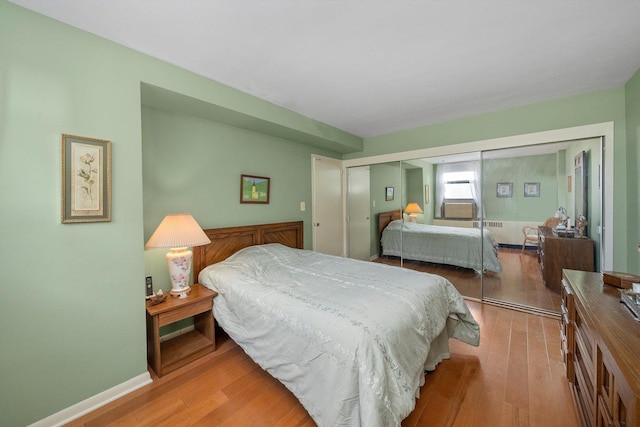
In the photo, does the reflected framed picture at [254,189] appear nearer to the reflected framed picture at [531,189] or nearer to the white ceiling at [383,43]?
the white ceiling at [383,43]

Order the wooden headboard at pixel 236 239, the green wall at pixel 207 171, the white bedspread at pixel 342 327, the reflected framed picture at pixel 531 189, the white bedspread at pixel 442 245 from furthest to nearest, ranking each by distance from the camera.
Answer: the white bedspread at pixel 442 245 → the reflected framed picture at pixel 531 189 → the wooden headboard at pixel 236 239 → the green wall at pixel 207 171 → the white bedspread at pixel 342 327

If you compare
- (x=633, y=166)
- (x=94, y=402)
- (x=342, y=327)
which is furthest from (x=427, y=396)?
(x=633, y=166)

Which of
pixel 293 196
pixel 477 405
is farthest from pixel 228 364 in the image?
pixel 293 196

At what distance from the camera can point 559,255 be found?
2918mm

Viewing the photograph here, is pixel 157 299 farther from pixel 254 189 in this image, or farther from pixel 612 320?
pixel 612 320

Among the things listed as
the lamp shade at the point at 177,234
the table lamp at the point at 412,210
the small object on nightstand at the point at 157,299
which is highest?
the table lamp at the point at 412,210

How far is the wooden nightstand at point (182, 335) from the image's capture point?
6.26 ft

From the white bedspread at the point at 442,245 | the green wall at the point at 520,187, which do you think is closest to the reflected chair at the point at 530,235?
the green wall at the point at 520,187

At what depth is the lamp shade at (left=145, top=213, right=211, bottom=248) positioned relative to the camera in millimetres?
1995

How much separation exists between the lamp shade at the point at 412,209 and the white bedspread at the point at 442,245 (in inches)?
7.1

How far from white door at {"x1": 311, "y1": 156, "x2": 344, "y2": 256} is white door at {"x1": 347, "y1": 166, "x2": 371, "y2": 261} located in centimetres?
17

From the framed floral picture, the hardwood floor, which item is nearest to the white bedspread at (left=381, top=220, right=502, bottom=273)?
the hardwood floor

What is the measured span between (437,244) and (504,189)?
1.17 metres

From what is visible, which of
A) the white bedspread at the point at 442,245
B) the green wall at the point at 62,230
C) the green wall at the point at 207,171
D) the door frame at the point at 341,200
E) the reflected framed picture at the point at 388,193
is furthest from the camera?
the reflected framed picture at the point at 388,193
